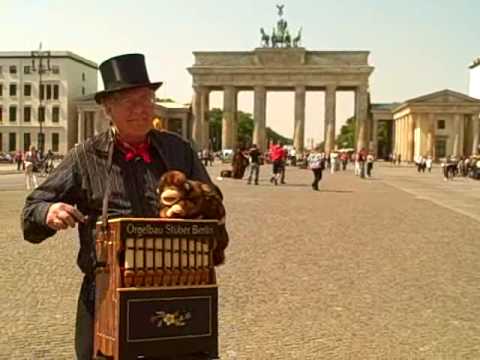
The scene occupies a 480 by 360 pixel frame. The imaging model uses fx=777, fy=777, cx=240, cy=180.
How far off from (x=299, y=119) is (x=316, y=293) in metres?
105

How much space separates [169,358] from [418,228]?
1403 cm

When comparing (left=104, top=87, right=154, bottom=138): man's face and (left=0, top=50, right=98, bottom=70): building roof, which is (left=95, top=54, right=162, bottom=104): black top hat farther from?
(left=0, top=50, right=98, bottom=70): building roof

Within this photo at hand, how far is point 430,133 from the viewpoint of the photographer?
364 feet

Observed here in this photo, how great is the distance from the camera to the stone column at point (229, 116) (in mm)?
112625

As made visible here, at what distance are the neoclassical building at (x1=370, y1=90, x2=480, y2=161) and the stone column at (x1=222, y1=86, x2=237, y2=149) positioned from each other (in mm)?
20295

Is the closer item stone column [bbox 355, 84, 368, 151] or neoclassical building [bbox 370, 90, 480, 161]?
neoclassical building [bbox 370, 90, 480, 161]

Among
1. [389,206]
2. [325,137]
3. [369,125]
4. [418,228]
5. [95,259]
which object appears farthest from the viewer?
[369,125]

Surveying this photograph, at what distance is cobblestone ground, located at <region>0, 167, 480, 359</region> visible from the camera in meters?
6.46

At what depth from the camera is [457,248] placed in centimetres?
1324

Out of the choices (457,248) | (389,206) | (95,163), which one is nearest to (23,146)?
(389,206)

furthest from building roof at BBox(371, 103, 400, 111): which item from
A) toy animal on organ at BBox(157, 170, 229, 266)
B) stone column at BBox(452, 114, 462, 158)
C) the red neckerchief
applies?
toy animal on organ at BBox(157, 170, 229, 266)

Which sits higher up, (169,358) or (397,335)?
(169,358)

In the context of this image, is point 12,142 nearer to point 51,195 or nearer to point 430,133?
point 430,133

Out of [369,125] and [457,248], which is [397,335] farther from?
[369,125]
